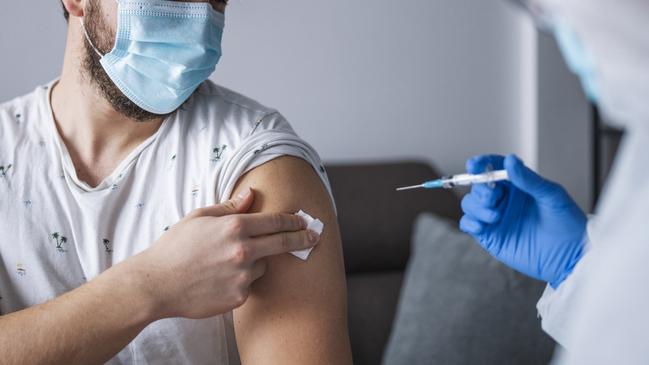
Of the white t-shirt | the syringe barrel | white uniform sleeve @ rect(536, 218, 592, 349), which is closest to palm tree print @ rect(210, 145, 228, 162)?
the white t-shirt

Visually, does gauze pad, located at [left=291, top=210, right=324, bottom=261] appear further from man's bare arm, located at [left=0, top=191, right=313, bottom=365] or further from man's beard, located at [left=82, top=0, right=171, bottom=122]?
man's beard, located at [left=82, top=0, right=171, bottom=122]

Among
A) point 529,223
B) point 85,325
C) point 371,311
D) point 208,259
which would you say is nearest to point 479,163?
point 529,223

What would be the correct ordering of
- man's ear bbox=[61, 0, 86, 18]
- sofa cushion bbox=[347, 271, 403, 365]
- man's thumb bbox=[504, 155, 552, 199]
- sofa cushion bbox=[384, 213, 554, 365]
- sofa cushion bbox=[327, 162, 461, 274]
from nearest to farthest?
man's thumb bbox=[504, 155, 552, 199], man's ear bbox=[61, 0, 86, 18], sofa cushion bbox=[384, 213, 554, 365], sofa cushion bbox=[347, 271, 403, 365], sofa cushion bbox=[327, 162, 461, 274]

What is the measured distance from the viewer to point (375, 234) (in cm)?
254

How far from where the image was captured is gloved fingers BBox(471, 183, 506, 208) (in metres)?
1.22

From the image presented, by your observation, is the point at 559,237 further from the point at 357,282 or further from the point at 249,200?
the point at 357,282

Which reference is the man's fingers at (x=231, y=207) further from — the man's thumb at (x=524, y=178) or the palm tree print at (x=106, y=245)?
the man's thumb at (x=524, y=178)

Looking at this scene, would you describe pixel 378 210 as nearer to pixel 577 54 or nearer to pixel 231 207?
pixel 231 207

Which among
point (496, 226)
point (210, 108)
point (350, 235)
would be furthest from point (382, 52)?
point (496, 226)

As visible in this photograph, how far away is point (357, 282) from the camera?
8.19ft

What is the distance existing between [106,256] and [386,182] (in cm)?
142

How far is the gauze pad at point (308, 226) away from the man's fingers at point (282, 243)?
0.04 ft

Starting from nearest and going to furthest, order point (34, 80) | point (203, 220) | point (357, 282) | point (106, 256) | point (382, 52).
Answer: point (203, 220) → point (106, 256) → point (34, 80) → point (357, 282) → point (382, 52)

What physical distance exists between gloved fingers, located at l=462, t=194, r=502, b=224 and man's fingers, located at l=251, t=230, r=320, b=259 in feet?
0.88
